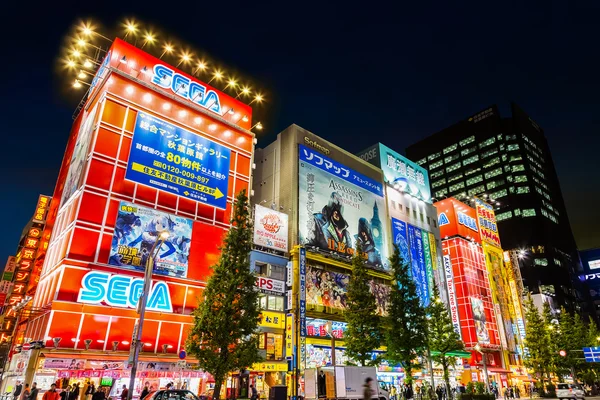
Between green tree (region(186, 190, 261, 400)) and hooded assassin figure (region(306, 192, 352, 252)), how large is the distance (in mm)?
15329

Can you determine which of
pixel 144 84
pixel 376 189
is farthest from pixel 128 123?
pixel 376 189

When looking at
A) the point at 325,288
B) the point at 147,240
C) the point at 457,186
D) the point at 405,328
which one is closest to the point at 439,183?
the point at 457,186

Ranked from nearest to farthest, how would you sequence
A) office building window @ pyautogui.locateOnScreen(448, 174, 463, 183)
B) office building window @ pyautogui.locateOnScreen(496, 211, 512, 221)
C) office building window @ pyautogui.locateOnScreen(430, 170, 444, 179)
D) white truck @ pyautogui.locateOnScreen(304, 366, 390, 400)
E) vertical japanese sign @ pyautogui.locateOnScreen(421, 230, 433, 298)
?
white truck @ pyautogui.locateOnScreen(304, 366, 390, 400) → vertical japanese sign @ pyautogui.locateOnScreen(421, 230, 433, 298) → office building window @ pyautogui.locateOnScreen(496, 211, 512, 221) → office building window @ pyautogui.locateOnScreen(448, 174, 463, 183) → office building window @ pyautogui.locateOnScreen(430, 170, 444, 179)

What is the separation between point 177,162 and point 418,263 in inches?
1282

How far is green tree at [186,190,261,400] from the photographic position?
809 inches

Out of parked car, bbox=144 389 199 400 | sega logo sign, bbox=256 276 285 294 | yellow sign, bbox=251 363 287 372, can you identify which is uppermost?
sega logo sign, bbox=256 276 285 294

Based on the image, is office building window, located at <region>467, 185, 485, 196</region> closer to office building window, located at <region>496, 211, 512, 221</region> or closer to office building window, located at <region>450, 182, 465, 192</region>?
office building window, located at <region>450, 182, 465, 192</region>

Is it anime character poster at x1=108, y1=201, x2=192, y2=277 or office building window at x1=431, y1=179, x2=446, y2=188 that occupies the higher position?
office building window at x1=431, y1=179, x2=446, y2=188

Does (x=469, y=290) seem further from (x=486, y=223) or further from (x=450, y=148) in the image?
(x=450, y=148)

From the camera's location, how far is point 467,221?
201ft

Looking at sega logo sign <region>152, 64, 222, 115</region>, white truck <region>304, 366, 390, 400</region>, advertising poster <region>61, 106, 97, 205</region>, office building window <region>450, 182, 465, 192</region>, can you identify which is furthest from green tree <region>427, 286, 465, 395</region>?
office building window <region>450, 182, 465, 192</region>

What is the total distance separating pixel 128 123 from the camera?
1255 inches

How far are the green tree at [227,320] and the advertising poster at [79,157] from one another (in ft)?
47.8

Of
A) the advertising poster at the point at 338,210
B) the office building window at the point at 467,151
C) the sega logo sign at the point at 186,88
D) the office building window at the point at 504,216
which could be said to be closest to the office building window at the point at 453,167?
the office building window at the point at 467,151
